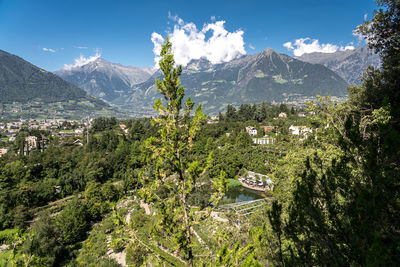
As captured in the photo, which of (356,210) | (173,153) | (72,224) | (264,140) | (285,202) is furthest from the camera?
(264,140)

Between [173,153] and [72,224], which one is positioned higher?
[173,153]

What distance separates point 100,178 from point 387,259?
43.9m

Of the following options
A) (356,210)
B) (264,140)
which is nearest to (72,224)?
(356,210)

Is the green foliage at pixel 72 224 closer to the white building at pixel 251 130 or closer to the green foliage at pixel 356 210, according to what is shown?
A: the green foliage at pixel 356 210

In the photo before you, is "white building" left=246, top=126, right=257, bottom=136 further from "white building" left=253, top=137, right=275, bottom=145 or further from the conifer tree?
the conifer tree

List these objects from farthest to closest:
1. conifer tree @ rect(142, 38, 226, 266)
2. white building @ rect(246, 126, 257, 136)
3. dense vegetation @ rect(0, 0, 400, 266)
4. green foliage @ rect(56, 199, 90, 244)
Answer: white building @ rect(246, 126, 257, 136) → green foliage @ rect(56, 199, 90, 244) → conifer tree @ rect(142, 38, 226, 266) → dense vegetation @ rect(0, 0, 400, 266)

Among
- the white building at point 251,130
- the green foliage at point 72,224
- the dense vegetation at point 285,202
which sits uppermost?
the dense vegetation at point 285,202

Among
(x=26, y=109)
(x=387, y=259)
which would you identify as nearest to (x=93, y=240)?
(x=387, y=259)

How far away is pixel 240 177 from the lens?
3734 cm

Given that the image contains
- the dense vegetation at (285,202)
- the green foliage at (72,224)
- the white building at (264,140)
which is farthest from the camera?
the white building at (264,140)

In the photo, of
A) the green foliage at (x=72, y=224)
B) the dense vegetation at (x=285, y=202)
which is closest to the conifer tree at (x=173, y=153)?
the dense vegetation at (x=285, y=202)

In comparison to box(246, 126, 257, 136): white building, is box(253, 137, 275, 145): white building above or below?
below

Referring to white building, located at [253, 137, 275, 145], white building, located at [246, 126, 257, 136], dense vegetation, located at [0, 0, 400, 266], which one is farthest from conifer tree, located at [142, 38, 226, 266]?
white building, located at [246, 126, 257, 136]

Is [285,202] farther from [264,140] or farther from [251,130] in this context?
[251,130]
